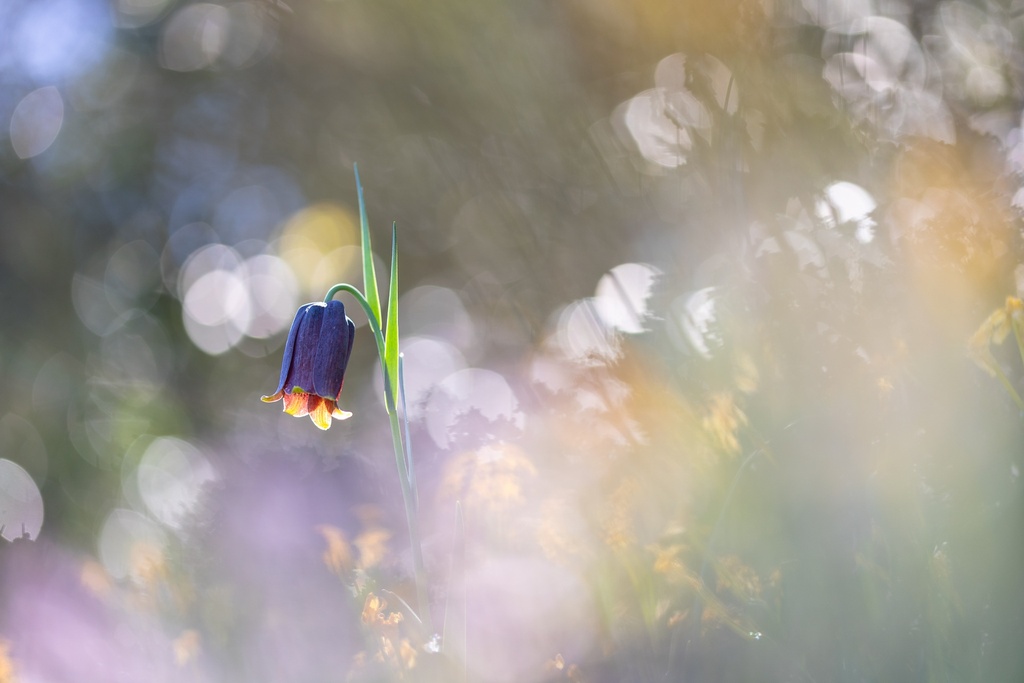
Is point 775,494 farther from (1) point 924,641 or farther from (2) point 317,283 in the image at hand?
(2) point 317,283

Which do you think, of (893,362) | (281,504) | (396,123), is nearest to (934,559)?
(893,362)

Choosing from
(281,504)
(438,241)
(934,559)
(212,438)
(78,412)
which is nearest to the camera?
(934,559)

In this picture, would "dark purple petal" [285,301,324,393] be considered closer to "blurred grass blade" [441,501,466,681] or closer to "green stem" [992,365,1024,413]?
"blurred grass blade" [441,501,466,681]

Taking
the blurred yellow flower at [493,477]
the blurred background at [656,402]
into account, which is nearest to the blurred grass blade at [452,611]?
the blurred background at [656,402]

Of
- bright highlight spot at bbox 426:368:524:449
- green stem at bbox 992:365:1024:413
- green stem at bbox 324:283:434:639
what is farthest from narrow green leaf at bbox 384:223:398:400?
green stem at bbox 992:365:1024:413

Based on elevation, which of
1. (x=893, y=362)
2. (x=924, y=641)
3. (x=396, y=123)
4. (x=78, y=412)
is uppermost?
(x=396, y=123)

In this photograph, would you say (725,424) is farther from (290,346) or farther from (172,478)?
(172,478)

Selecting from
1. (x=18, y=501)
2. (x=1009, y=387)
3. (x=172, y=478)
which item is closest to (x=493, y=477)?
(x=1009, y=387)
